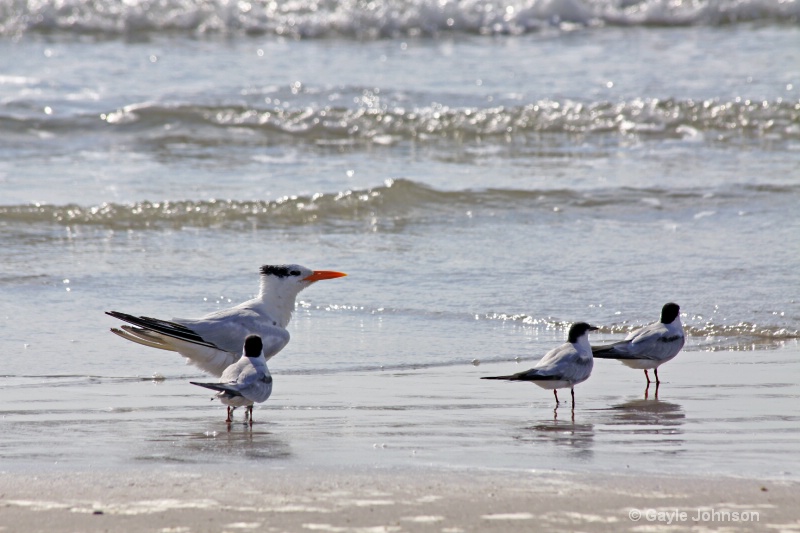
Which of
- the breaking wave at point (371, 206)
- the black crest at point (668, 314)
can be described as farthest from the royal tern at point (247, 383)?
the breaking wave at point (371, 206)

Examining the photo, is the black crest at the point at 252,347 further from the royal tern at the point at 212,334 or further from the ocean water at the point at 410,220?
the royal tern at the point at 212,334

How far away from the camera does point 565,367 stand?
497cm

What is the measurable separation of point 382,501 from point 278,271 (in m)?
2.82

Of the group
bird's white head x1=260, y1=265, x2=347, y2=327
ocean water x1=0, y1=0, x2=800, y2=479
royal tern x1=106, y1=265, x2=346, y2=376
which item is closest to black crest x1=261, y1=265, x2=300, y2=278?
bird's white head x1=260, y1=265, x2=347, y2=327

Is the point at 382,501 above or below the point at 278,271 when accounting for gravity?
below

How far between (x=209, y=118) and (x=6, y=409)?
8821mm

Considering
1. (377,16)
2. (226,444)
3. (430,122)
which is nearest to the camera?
(226,444)

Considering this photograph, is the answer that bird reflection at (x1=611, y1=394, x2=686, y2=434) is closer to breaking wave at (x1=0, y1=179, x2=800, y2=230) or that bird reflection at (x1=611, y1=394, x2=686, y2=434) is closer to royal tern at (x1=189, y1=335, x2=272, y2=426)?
royal tern at (x1=189, y1=335, x2=272, y2=426)

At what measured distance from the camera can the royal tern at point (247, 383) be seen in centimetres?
469

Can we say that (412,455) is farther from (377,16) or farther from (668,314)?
(377,16)

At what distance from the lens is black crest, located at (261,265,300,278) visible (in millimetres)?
6191

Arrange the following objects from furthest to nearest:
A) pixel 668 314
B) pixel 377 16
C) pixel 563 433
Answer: pixel 377 16 < pixel 668 314 < pixel 563 433

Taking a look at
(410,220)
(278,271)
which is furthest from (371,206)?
(278,271)

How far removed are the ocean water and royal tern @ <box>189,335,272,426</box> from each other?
135mm
